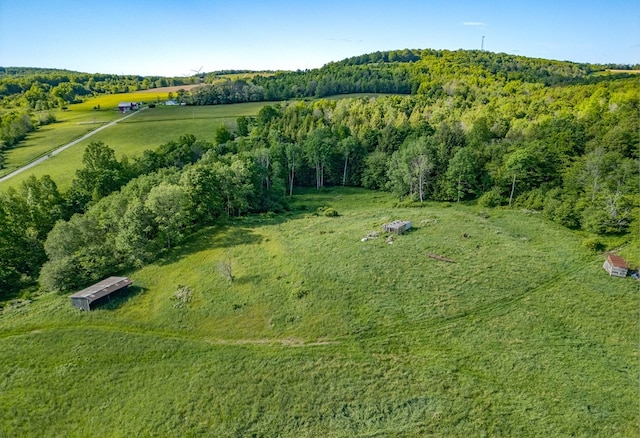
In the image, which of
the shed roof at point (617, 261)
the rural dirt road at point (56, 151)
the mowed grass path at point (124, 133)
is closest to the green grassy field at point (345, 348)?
the shed roof at point (617, 261)

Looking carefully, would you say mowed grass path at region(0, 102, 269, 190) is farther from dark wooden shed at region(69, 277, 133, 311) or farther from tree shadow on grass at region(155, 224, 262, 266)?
dark wooden shed at region(69, 277, 133, 311)

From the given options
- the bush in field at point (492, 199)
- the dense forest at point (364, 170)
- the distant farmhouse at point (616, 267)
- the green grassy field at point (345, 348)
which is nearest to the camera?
the green grassy field at point (345, 348)

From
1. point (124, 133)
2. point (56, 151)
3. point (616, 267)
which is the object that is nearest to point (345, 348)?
point (616, 267)

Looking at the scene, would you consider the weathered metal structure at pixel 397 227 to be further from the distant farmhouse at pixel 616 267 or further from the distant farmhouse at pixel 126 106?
the distant farmhouse at pixel 126 106

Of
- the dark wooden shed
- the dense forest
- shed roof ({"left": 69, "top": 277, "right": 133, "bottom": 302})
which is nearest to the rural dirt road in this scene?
the dense forest

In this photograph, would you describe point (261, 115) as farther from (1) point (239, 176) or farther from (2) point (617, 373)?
(2) point (617, 373)

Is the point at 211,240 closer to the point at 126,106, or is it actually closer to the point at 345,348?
the point at 345,348
